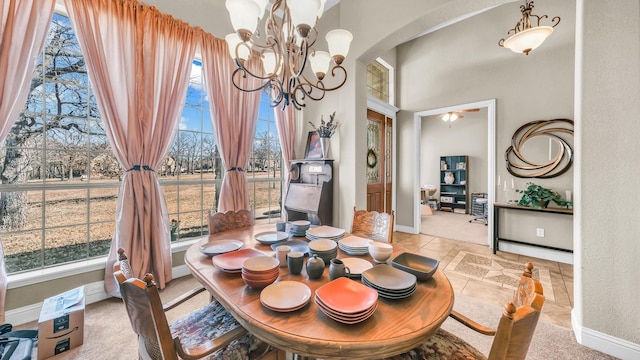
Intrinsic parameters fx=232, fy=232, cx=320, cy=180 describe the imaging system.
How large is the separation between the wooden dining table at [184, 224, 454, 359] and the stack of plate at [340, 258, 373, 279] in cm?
14

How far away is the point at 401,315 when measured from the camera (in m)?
0.87

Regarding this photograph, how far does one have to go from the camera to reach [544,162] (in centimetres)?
333

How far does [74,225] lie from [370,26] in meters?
3.79

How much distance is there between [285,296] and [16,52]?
2723 millimetres

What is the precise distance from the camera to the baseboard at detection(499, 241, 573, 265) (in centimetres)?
317

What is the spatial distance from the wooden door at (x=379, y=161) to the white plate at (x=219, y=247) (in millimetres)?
3099

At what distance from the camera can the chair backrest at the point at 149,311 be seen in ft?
2.57

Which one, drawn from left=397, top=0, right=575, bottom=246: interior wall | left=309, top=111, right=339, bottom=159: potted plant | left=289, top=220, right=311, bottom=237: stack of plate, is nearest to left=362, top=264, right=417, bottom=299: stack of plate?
left=289, top=220, right=311, bottom=237: stack of plate

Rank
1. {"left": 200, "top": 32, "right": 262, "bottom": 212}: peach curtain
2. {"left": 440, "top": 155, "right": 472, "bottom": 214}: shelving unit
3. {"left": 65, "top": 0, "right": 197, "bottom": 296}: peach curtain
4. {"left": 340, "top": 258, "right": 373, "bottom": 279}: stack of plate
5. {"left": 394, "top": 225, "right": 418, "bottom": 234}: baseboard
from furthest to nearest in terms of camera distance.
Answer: {"left": 440, "top": 155, "right": 472, "bottom": 214}: shelving unit
{"left": 394, "top": 225, "right": 418, "bottom": 234}: baseboard
{"left": 200, "top": 32, "right": 262, "bottom": 212}: peach curtain
{"left": 65, "top": 0, "right": 197, "bottom": 296}: peach curtain
{"left": 340, "top": 258, "right": 373, "bottom": 279}: stack of plate

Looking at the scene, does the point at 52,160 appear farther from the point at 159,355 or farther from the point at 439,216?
the point at 439,216

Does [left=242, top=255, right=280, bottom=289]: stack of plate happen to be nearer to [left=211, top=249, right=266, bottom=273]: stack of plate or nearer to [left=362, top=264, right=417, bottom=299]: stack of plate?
[left=211, top=249, right=266, bottom=273]: stack of plate

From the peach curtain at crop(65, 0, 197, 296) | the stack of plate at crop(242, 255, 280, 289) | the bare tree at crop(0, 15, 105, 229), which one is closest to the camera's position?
the stack of plate at crop(242, 255, 280, 289)

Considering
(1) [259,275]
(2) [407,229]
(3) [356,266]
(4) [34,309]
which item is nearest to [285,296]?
(1) [259,275]

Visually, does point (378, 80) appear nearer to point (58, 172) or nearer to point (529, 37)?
point (529, 37)
